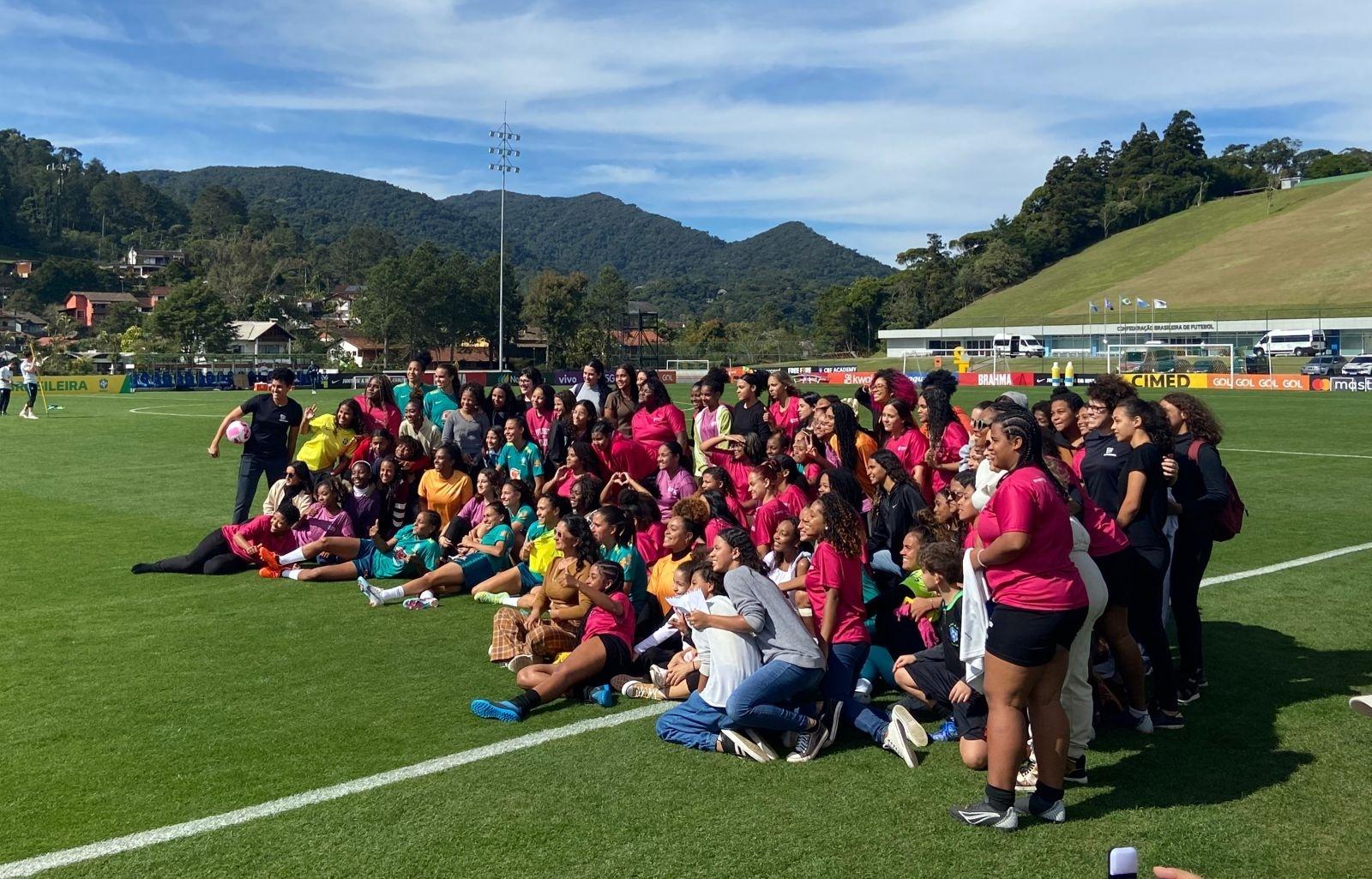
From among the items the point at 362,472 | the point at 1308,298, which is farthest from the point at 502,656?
the point at 1308,298

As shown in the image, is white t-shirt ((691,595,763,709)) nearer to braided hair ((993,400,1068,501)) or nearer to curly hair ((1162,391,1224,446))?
braided hair ((993,400,1068,501))

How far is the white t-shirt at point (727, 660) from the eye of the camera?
5.50 meters

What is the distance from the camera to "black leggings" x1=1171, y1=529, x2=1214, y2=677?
6.20 m

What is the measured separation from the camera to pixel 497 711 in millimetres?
5895

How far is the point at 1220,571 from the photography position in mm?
9594

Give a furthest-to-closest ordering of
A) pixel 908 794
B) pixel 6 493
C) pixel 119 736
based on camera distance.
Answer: pixel 6 493 → pixel 119 736 → pixel 908 794

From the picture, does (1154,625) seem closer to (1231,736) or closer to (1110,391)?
(1231,736)

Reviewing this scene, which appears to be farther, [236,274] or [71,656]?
[236,274]

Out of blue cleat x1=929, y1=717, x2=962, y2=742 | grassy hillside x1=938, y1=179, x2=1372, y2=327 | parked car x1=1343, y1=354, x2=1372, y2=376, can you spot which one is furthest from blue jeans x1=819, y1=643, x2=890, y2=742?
grassy hillside x1=938, y1=179, x2=1372, y2=327

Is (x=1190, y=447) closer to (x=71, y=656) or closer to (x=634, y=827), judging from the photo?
(x=634, y=827)

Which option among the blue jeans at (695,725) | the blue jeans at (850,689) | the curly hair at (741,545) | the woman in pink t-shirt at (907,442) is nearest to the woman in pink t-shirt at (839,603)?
the blue jeans at (850,689)

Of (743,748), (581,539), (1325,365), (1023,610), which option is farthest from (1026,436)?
(1325,365)

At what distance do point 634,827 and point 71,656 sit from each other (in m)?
4.48

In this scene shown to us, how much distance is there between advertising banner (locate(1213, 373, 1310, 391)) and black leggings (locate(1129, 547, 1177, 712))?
133 feet
